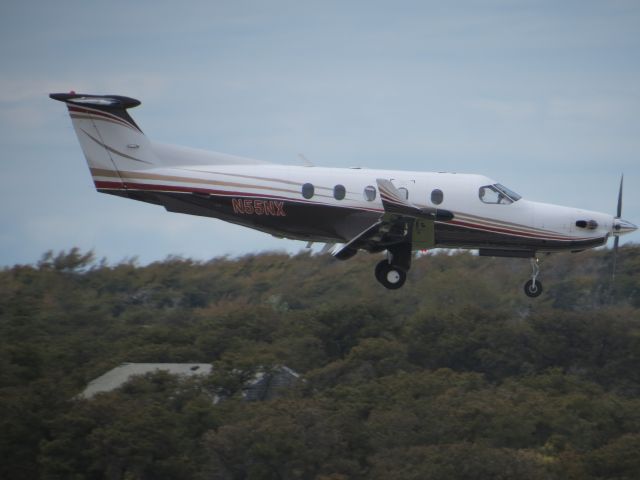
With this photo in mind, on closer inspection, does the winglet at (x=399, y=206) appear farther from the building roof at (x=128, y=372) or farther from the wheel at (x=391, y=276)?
the building roof at (x=128, y=372)

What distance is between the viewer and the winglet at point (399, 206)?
3612 centimetres

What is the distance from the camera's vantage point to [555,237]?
38.6m

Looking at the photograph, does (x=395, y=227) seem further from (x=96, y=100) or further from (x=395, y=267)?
(x=96, y=100)

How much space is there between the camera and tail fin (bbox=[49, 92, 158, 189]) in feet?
127

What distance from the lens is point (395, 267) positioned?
127 ft

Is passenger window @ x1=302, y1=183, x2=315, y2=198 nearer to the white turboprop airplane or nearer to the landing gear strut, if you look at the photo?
the white turboprop airplane

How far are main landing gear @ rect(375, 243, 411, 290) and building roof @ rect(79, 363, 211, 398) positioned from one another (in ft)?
102

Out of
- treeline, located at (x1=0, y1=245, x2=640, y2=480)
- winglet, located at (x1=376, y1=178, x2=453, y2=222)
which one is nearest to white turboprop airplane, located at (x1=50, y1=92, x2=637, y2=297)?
winglet, located at (x1=376, y1=178, x2=453, y2=222)

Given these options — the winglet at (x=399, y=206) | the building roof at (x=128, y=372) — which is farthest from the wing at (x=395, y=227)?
the building roof at (x=128, y=372)

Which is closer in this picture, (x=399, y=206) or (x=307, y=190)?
(x=399, y=206)

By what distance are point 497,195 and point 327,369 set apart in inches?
1390

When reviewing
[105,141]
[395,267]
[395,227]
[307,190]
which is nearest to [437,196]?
[395,227]

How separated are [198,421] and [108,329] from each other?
32.1 metres

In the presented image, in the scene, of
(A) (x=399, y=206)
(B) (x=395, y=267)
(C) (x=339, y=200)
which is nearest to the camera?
(A) (x=399, y=206)
